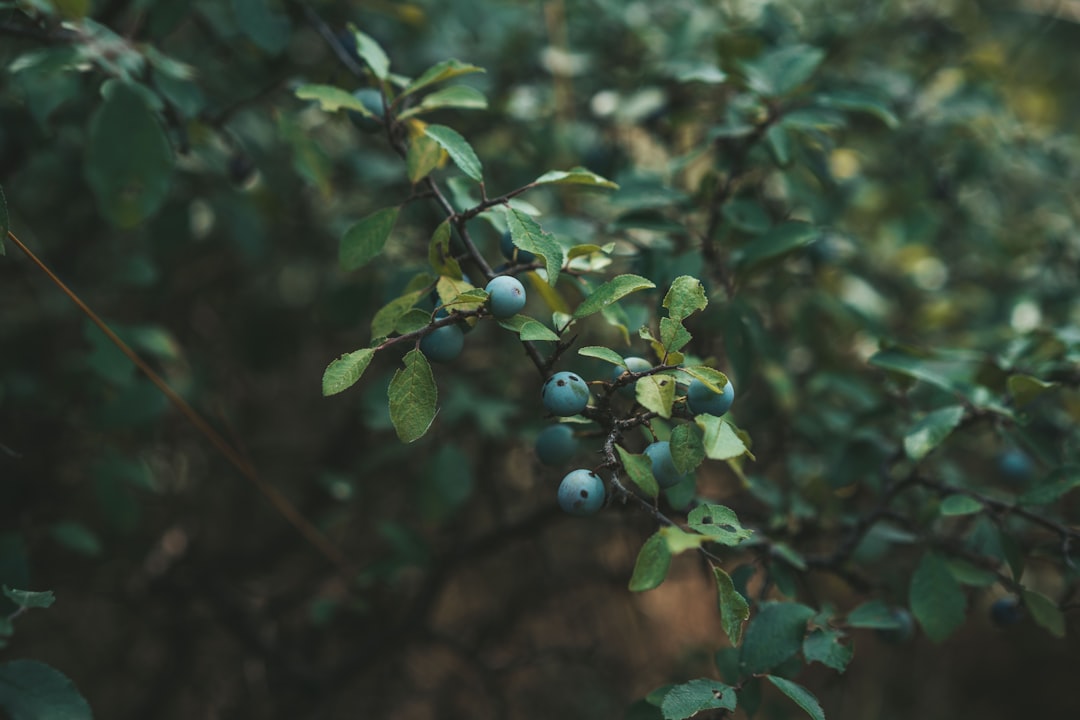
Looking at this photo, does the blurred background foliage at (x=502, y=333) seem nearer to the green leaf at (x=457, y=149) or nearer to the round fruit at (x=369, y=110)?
the round fruit at (x=369, y=110)

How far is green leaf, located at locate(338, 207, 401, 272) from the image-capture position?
0.89 metres

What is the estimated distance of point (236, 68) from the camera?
4.78 ft

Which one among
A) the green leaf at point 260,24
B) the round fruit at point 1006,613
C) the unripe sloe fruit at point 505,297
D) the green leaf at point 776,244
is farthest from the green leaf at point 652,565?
the green leaf at point 260,24

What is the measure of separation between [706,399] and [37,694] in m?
0.71

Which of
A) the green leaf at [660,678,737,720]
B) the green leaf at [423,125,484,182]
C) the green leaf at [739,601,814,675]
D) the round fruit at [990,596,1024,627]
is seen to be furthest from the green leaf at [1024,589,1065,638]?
the green leaf at [423,125,484,182]

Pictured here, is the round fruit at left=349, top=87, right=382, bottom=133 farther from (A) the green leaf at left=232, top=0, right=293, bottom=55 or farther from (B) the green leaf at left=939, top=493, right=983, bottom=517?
(B) the green leaf at left=939, top=493, right=983, bottom=517

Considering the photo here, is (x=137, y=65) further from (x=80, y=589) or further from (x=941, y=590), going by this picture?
(x=941, y=590)

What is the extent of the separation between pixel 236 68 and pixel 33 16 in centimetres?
51

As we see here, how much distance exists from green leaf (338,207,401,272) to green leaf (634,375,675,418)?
1.16ft

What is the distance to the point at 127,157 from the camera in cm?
97

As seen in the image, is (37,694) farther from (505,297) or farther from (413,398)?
(505,297)

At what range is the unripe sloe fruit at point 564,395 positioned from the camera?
74cm

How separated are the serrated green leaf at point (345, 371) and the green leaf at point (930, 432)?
67 cm

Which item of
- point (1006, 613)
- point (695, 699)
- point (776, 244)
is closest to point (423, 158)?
point (776, 244)
